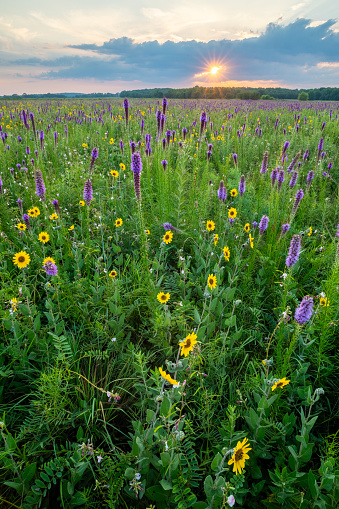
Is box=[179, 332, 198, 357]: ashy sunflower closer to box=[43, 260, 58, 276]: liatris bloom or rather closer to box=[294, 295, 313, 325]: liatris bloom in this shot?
box=[294, 295, 313, 325]: liatris bloom

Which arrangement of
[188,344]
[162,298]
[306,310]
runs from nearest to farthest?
[188,344]
[306,310]
[162,298]

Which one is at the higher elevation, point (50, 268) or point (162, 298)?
point (50, 268)

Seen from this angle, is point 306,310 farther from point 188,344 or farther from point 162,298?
point 162,298

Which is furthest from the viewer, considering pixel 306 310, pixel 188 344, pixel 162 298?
pixel 162 298

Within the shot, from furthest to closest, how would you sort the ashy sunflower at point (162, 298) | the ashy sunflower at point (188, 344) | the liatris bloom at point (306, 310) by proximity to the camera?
1. the ashy sunflower at point (162, 298)
2. the liatris bloom at point (306, 310)
3. the ashy sunflower at point (188, 344)

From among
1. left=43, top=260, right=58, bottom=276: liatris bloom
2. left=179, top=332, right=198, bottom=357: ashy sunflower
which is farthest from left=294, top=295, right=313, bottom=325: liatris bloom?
left=43, top=260, right=58, bottom=276: liatris bloom

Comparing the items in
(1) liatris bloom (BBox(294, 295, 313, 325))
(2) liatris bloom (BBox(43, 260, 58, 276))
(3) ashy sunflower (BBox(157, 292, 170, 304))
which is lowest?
(3) ashy sunflower (BBox(157, 292, 170, 304))

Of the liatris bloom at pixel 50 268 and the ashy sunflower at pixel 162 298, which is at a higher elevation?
the liatris bloom at pixel 50 268

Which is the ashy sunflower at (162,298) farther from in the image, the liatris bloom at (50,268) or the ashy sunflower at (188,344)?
the liatris bloom at (50,268)

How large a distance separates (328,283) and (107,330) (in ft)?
4.89

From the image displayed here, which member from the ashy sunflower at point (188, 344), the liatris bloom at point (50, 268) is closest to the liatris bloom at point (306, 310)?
the ashy sunflower at point (188, 344)

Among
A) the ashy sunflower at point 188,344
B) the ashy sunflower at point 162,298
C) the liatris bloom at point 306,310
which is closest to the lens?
the ashy sunflower at point 188,344

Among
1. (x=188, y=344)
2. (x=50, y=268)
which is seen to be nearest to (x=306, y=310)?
(x=188, y=344)

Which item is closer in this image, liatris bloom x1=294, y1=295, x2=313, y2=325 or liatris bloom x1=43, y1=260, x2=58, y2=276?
liatris bloom x1=294, y1=295, x2=313, y2=325
